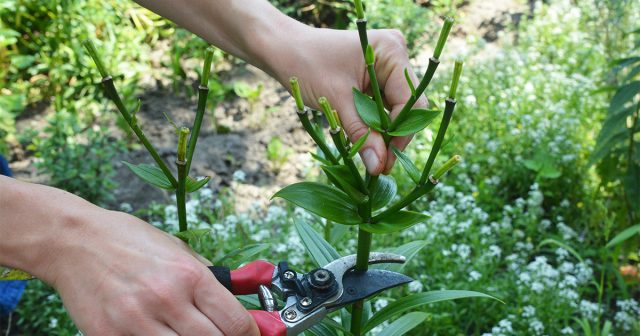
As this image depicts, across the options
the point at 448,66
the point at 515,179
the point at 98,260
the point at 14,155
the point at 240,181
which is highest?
the point at 448,66

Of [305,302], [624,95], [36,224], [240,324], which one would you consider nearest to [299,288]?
[305,302]

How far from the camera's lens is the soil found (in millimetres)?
3078

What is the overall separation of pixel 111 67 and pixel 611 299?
8.19ft

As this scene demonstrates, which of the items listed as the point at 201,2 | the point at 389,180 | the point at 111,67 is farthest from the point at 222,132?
the point at 389,180

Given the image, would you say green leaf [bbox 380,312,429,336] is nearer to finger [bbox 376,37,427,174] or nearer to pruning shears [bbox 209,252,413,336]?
pruning shears [bbox 209,252,413,336]

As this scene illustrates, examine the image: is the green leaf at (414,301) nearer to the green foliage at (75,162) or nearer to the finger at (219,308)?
the finger at (219,308)

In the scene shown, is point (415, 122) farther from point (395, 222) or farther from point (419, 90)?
point (395, 222)

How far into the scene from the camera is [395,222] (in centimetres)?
124

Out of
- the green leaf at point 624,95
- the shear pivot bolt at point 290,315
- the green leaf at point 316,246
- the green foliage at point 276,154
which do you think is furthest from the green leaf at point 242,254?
the green foliage at point 276,154

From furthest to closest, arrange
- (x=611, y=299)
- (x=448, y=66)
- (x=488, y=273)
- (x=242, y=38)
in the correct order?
(x=448, y=66) → (x=611, y=299) → (x=488, y=273) → (x=242, y=38)

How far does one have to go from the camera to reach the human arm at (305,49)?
144 centimetres

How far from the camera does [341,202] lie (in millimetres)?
1287

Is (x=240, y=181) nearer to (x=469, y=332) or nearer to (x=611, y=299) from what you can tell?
(x=469, y=332)

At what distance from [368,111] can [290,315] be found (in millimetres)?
386
